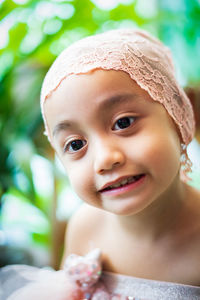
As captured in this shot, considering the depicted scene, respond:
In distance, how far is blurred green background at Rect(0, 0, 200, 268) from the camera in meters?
1.06

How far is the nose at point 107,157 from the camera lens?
22.8 inches

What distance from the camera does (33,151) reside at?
1.23 m

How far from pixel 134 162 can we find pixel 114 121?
93 millimetres

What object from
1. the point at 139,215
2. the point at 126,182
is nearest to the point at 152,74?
the point at 126,182

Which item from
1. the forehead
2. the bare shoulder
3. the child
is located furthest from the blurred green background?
the forehead

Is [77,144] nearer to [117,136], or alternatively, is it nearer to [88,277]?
[117,136]

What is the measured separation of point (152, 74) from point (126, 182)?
0.81 ft

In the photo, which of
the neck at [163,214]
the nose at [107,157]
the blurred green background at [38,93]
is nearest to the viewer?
the nose at [107,157]

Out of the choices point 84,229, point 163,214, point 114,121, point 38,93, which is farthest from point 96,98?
point 38,93

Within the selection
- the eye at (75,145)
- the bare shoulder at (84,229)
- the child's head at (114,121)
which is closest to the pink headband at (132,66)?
the child's head at (114,121)

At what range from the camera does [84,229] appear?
886 mm

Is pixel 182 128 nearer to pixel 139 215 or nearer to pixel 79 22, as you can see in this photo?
pixel 139 215

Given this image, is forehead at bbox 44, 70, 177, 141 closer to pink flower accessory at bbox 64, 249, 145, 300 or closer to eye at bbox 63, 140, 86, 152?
eye at bbox 63, 140, 86, 152

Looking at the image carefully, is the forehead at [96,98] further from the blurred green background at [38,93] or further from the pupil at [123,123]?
the blurred green background at [38,93]
